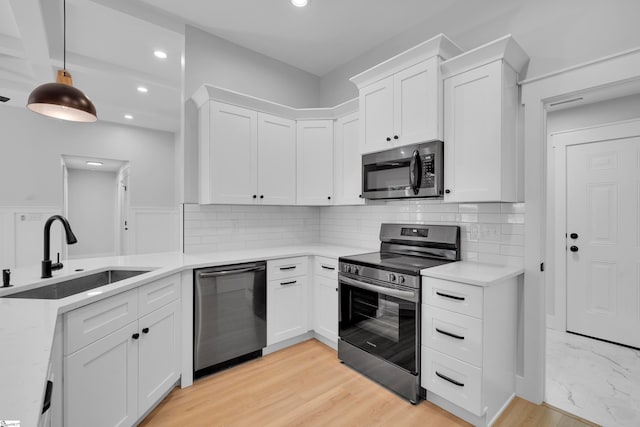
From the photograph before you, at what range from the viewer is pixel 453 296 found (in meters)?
1.96

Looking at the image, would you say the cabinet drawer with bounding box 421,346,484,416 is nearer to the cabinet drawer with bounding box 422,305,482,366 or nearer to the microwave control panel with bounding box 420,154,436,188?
the cabinet drawer with bounding box 422,305,482,366

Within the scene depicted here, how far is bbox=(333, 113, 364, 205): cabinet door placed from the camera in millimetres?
3102

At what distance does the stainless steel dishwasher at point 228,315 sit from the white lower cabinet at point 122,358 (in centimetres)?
18

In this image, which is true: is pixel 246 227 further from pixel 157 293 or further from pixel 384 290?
pixel 384 290

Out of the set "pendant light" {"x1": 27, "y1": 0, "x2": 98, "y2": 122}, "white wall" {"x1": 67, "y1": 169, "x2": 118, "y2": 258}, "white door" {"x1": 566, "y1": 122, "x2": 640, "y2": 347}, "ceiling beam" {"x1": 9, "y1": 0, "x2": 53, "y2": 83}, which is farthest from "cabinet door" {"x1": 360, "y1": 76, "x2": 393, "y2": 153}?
"white wall" {"x1": 67, "y1": 169, "x2": 118, "y2": 258}

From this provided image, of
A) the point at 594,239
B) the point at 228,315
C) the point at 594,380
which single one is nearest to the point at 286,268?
the point at 228,315

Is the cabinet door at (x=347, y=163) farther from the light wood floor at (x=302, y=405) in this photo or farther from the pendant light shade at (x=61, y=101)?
the pendant light shade at (x=61, y=101)

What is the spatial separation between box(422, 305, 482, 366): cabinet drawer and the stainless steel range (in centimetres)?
8

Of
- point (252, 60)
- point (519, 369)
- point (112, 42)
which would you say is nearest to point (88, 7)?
point (112, 42)

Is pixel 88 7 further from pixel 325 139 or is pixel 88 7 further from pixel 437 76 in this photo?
pixel 437 76

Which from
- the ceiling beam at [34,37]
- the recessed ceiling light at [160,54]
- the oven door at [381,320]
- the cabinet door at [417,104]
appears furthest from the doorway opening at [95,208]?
the cabinet door at [417,104]

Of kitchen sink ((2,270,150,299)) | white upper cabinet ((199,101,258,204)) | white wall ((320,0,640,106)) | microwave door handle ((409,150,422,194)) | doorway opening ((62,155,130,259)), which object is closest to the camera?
kitchen sink ((2,270,150,299))

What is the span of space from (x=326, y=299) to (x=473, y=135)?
1.91 metres

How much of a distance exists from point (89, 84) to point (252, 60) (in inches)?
96.2
